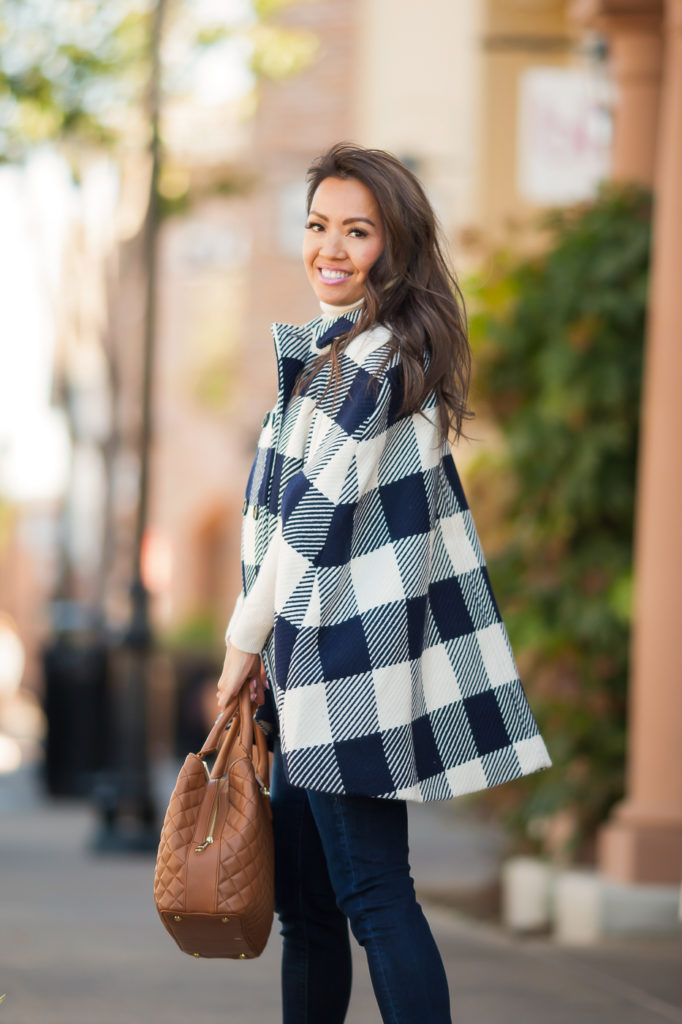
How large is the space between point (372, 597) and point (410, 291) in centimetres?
62

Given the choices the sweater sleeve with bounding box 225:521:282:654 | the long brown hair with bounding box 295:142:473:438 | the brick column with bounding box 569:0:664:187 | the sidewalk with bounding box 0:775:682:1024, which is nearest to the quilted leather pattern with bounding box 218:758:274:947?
the sweater sleeve with bounding box 225:521:282:654

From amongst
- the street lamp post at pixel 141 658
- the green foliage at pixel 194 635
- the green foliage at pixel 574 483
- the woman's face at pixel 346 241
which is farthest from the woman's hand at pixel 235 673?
the green foliage at pixel 194 635

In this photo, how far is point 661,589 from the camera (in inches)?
233

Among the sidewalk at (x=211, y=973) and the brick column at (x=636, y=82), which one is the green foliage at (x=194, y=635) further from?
the brick column at (x=636, y=82)

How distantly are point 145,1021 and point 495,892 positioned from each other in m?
3.68

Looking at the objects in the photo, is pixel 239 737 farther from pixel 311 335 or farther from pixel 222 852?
pixel 311 335

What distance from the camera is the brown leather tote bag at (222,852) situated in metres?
2.94

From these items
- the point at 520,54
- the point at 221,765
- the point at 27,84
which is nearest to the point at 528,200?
the point at 520,54

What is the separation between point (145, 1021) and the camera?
430 cm

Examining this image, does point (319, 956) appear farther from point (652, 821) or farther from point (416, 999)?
point (652, 821)

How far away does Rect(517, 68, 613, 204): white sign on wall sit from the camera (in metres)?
10.8

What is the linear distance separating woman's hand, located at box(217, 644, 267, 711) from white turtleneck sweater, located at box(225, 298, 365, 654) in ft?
0.06

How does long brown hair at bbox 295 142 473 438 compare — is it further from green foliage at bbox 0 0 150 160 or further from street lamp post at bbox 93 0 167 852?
green foliage at bbox 0 0 150 160

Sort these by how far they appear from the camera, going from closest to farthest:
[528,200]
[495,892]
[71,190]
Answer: [495,892]
[528,200]
[71,190]
